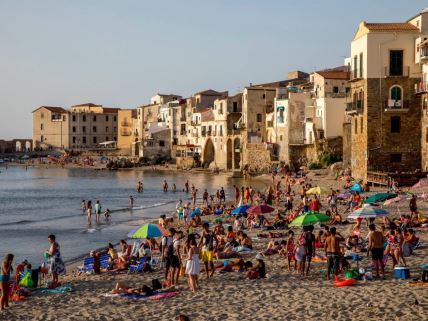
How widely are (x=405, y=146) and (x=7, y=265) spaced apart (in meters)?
29.1

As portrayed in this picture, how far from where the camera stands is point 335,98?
5519 cm

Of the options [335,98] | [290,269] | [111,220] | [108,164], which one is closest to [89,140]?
[108,164]

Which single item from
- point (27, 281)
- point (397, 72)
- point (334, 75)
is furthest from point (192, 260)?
point (334, 75)

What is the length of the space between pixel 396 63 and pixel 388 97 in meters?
2.03

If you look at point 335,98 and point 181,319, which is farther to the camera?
point 335,98

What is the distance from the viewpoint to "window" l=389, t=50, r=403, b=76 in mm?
36812

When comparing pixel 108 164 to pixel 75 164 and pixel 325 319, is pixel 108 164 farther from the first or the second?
pixel 325 319

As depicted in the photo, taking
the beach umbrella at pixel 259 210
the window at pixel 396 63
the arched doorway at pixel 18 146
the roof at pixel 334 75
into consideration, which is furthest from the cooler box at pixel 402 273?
the arched doorway at pixel 18 146

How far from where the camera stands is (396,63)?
36.9m

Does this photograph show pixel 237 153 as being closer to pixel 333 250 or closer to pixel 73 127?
pixel 73 127

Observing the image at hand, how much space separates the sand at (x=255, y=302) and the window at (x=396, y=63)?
2345cm

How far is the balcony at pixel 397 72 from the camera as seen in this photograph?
36.9 meters

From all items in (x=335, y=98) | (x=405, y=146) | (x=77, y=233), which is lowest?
(x=77, y=233)

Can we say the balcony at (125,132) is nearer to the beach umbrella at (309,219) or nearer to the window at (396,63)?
the window at (396,63)
